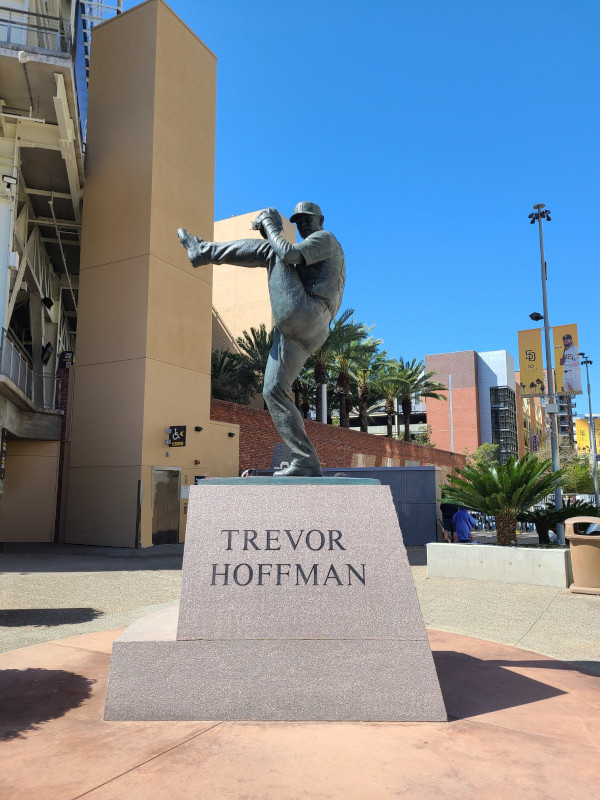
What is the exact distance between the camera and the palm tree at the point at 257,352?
33094 mm

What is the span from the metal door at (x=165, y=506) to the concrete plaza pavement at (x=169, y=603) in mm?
Answer: 5713

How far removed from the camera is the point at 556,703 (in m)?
4.10

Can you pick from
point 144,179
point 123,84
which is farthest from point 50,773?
point 123,84

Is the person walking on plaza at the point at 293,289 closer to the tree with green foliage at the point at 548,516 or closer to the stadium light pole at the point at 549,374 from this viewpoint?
the tree with green foliage at the point at 548,516

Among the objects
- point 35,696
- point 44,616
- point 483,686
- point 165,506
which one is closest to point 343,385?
point 165,506

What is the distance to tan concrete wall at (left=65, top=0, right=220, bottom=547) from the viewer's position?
19375 millimetres

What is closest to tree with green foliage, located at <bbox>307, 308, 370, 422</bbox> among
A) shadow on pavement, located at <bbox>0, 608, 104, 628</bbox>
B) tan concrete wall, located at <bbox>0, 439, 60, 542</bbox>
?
tan concrete wall, located at <bbox>0, 439, 60, 542</bbox>

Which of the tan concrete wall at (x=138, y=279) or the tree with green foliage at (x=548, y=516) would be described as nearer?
the tree with green foliage at (x=548, y=516)

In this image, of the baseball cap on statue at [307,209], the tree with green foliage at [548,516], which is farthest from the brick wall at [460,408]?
the baseball cap on statue at [307,209]

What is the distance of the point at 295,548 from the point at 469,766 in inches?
64.5

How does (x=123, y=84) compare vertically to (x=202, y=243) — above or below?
above

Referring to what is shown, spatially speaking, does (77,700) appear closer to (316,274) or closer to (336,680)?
(336,680)

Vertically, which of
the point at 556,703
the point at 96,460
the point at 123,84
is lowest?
the point at 556,703

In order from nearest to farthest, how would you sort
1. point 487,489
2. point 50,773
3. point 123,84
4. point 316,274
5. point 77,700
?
point 50,773, point 77,700, point 316,274, point 487,489, point 123,84
